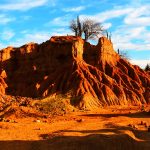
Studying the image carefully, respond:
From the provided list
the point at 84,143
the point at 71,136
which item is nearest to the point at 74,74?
the point at 71,136

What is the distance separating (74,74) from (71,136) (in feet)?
63.2

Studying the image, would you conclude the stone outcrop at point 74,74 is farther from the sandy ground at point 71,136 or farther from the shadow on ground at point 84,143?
the shadow on ground at point 84,143

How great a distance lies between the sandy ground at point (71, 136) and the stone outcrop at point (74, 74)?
9413mm

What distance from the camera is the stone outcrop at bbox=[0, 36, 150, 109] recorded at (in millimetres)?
40750

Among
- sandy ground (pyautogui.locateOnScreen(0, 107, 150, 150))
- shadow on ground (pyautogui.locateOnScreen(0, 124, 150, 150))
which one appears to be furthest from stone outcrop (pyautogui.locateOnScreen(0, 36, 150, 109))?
shadow on ground (pyautogui.locateOnScreen(0, 124, 150, 150))

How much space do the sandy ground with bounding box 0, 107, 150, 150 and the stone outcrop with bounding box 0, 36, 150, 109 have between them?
9413 mm

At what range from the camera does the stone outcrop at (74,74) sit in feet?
134

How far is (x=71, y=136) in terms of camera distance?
73.4 feet

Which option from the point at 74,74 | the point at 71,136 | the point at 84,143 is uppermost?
the point at 74,74

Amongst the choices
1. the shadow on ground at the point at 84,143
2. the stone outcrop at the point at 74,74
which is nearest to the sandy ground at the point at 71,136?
the shadow on ground at the point at 84,143

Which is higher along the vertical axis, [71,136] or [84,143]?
[71,136]

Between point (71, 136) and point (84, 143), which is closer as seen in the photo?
point (84, 143)

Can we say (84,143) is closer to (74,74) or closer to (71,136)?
(71,136)

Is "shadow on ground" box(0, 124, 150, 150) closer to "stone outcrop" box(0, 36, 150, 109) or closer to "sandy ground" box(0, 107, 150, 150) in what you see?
"sandy ground" box(0, 107, 150, 150)
